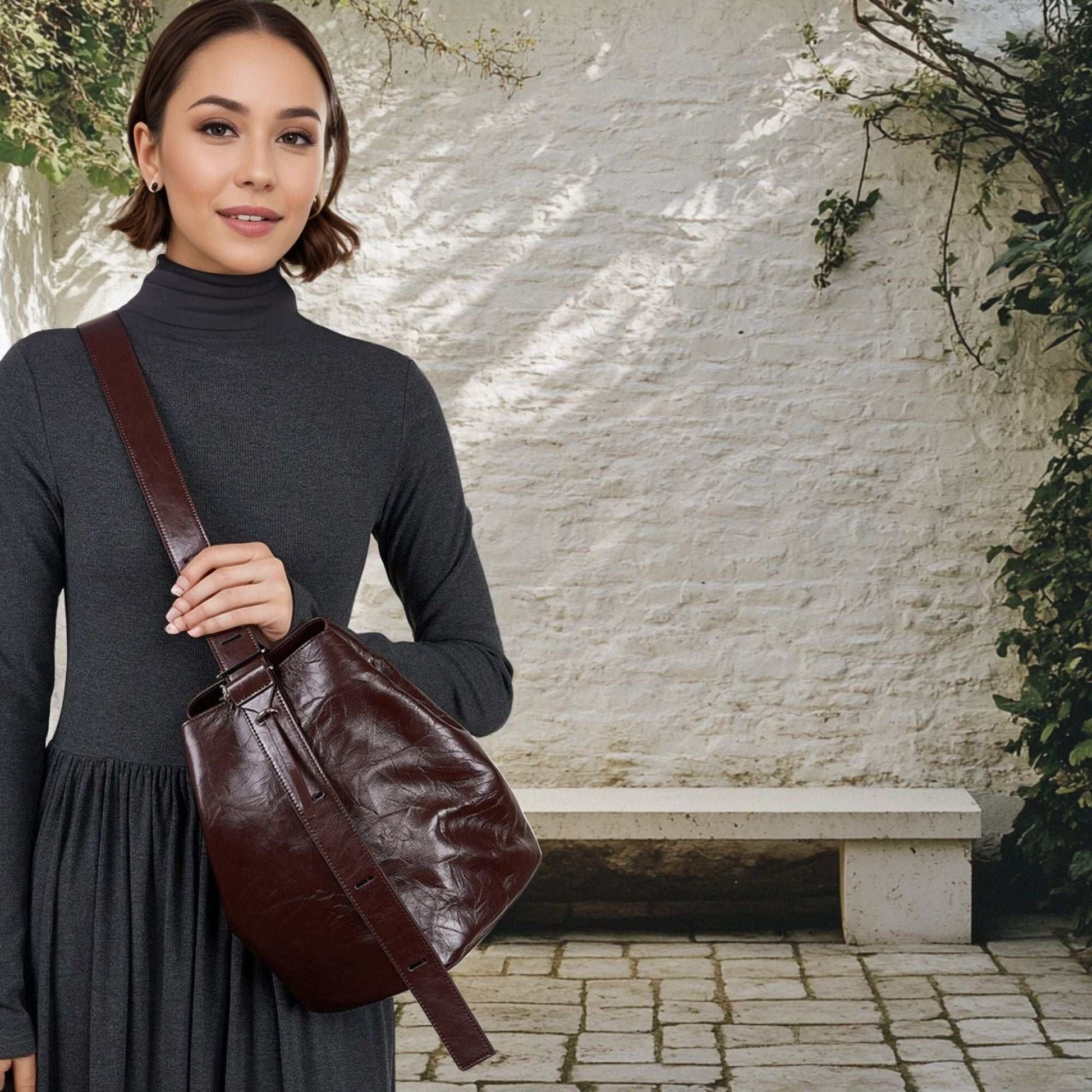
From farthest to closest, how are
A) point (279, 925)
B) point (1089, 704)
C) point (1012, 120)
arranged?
point (1012, 120), point (1089, 704), point (279, 925)

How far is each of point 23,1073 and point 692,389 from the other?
4.21 metres

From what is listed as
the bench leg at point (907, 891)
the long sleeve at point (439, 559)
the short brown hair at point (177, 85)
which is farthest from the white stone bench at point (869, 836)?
the short brown hair at point (177, 85)

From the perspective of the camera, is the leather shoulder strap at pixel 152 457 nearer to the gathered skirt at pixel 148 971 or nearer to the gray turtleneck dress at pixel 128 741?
the gray turtleneck dress at pixel 128 741

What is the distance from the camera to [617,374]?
5.27 metres

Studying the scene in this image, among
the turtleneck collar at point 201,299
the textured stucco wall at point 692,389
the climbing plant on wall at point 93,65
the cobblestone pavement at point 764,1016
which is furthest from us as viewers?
the textured stucco wall at point 692,389

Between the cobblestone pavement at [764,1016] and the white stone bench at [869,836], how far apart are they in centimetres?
10

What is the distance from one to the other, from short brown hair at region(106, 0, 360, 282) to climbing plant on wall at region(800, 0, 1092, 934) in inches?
141

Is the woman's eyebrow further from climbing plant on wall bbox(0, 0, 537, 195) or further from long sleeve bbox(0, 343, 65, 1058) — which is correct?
climbing plant on wall bbox(0, 0, 537, 195)

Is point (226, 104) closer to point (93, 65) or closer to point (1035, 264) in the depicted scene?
point (93, 65)

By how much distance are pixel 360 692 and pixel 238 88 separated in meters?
0.61

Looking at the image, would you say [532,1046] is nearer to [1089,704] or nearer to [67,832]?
[1089,704]

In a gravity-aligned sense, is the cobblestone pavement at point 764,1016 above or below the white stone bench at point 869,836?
below

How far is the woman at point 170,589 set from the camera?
1.33m

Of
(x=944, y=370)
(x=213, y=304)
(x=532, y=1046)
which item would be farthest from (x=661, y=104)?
(x=213, y=304)
